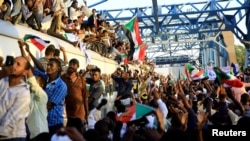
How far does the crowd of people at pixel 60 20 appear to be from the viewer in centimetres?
965

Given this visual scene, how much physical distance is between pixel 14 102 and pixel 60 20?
6.88 m

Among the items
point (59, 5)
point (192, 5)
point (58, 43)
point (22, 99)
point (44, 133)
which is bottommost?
point (44, 133)

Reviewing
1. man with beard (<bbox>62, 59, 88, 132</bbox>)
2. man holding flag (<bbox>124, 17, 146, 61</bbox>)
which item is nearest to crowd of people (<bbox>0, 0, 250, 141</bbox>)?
A: man with beard (<bbox>62, 59, 88, 132</bbox>)

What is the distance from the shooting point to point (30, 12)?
10.5 m

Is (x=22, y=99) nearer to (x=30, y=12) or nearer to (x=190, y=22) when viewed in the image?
(x=30, y=12)

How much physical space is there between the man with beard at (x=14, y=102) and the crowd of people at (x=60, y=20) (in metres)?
3.21

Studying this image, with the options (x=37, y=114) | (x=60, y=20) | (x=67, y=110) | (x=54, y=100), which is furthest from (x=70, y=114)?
(x=60, y=20)

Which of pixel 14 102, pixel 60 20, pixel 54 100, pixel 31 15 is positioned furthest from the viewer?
pixel 60 20

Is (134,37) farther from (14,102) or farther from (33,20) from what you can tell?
(14,102)

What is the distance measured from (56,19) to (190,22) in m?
25.1

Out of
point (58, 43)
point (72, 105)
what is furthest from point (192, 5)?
point (72, 105)

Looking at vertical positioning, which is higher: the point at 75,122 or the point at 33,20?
the point at 33,20

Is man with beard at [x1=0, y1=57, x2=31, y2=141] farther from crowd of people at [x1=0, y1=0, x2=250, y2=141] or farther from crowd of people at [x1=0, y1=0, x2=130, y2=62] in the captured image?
crowd of people at [x1=0, y1=0, x2=130, y2=62]

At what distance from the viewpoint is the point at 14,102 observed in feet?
18.2
